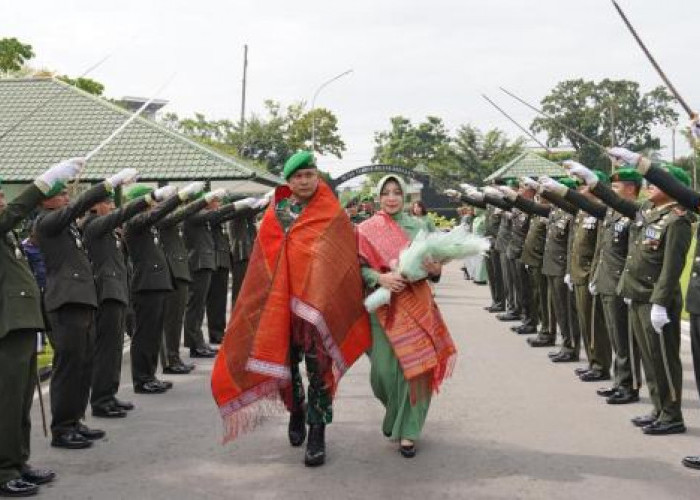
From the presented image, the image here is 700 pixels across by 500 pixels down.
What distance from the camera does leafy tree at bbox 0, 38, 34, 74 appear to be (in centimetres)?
2591

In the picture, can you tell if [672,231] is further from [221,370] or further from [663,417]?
[221,370]

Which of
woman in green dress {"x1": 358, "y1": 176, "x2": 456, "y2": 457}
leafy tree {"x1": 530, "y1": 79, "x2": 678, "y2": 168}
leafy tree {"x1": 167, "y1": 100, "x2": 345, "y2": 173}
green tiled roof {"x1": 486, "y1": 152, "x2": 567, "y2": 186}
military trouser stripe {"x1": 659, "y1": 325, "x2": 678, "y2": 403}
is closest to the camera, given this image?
woman in green dress {"x1": 358, "y1": 176, "x2": 456, "y2": 457}

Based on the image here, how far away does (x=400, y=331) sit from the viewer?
562cm

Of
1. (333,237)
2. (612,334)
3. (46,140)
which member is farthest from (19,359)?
(46,140)

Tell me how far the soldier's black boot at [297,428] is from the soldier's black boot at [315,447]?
1.39 feet

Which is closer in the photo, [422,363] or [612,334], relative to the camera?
[422,363]

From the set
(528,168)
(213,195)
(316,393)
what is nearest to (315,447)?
(316,393)

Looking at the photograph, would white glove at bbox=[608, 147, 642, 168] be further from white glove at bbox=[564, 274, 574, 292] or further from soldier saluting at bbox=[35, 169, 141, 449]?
white glove at bbox=[564, 274, 574, 292]

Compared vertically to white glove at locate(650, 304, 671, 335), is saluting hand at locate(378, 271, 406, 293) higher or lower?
higher

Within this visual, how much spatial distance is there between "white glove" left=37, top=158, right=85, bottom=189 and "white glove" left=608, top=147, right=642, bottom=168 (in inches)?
131

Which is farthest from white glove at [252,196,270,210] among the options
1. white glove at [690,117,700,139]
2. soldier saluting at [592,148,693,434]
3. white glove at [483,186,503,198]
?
white glove at [690,117,700,139]

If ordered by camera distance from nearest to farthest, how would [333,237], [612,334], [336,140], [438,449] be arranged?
[333,237] < [438,449] < [612,334] < [336,140]

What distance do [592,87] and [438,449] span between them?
81.4 metres

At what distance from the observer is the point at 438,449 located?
19.0 feet
